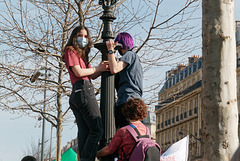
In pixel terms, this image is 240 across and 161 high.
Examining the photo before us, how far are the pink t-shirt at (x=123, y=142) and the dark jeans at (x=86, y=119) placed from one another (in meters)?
0.22

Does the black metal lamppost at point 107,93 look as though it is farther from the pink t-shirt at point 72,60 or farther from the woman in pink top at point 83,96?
the pink t-shirt at point 72,60

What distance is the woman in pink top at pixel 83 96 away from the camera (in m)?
4.61

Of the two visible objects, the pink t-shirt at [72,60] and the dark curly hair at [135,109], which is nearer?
the dark curly hair at [135,109]

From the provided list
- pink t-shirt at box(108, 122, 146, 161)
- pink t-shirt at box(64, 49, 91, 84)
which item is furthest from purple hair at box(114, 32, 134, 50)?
pink t-shirt at box(108, 122, 146, 161)

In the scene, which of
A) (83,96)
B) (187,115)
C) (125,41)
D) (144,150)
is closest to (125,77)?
(125,41)

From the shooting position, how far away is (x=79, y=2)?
12.2 metres

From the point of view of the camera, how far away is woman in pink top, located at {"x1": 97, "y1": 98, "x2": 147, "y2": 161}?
4371mm

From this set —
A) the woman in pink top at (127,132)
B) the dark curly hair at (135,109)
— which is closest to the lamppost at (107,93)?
the woman in pink top at (127,132)

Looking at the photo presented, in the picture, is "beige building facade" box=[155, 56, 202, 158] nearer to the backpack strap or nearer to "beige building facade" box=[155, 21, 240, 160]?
"beige building facade" box=[155, 21, 240, 160]

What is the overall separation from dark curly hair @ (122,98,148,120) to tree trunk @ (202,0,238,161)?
53.4 inches

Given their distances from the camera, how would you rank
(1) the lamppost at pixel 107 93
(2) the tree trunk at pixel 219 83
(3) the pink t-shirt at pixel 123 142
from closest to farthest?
(3) the pink t-shirt at pixel 123 142 < (1) the lamppost at pixel 107 93 < (2) the tree trunk at pixel 219 83

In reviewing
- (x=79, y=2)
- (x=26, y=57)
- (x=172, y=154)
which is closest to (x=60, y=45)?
(x=26, y=57)

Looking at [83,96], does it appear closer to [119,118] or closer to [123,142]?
[119,118]

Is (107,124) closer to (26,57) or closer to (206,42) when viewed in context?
(206,42)
